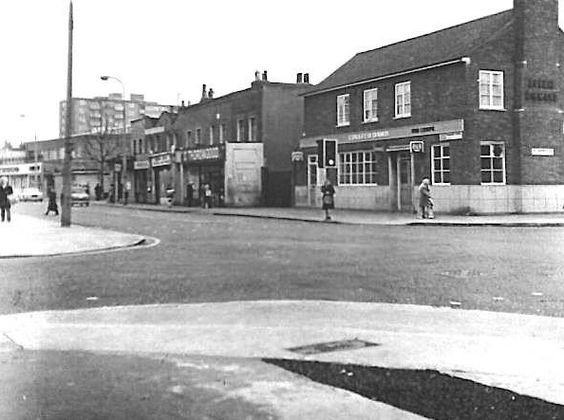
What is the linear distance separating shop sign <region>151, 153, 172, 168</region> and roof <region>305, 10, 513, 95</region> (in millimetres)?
17540

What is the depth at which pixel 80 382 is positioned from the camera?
20.4ft

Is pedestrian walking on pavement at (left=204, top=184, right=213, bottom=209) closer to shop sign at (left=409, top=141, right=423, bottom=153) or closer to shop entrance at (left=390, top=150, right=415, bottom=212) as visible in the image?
shop entrance at (left=390, top=150, right=415, bottom=212)

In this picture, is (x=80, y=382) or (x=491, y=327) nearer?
(x=80, y=382)

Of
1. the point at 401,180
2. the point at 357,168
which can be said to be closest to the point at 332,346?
the point at 401,180

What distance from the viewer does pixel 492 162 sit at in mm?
34781

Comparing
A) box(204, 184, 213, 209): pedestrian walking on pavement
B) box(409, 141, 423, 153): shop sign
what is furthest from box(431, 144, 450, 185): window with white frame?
box(204, 184, 213, 209): pedestrian walking on pavement

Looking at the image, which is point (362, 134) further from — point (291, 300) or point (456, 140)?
point (291, 300)

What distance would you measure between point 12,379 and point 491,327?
480 centimetres

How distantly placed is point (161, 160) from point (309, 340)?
55118 millimetres

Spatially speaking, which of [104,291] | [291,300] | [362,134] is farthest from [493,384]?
[362,134]

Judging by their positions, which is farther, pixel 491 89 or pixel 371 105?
pixel 371 105

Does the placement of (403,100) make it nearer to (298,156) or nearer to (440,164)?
(440,164)

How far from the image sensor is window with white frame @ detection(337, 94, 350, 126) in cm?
4297

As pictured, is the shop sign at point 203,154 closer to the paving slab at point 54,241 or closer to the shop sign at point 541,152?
the shop sign at point 541,152
